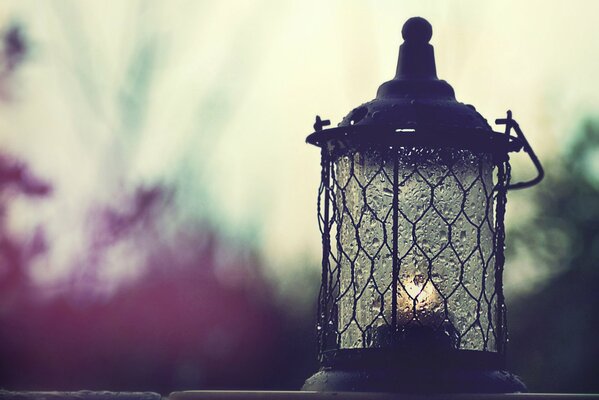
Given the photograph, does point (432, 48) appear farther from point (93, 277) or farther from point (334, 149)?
point (93, 277)

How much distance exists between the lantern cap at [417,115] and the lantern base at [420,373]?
1.72 ft

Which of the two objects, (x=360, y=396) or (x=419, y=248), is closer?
(x=360, y=396)

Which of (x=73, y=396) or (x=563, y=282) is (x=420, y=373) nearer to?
(x=73, y=396)

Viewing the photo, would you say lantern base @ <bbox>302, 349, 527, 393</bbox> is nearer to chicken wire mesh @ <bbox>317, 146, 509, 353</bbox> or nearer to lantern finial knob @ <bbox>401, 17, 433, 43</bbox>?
chicken wire mesh @ <bbox>317, 146, 509, 353</bbox>

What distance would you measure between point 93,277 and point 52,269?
0.31m

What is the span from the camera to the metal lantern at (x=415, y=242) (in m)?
A: 3.01

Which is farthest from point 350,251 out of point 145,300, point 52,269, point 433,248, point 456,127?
point 145,300

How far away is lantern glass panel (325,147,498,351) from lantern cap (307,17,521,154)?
5cm

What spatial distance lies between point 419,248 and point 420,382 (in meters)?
0.35

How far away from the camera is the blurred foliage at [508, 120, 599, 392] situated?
10883 mm

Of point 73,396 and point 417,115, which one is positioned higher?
point 417,115

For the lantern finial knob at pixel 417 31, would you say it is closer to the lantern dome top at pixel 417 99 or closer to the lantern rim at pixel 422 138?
the lantern dome top at pixel 417 99

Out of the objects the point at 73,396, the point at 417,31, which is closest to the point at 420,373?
the point at 73,396

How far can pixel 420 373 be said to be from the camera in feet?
9.61
